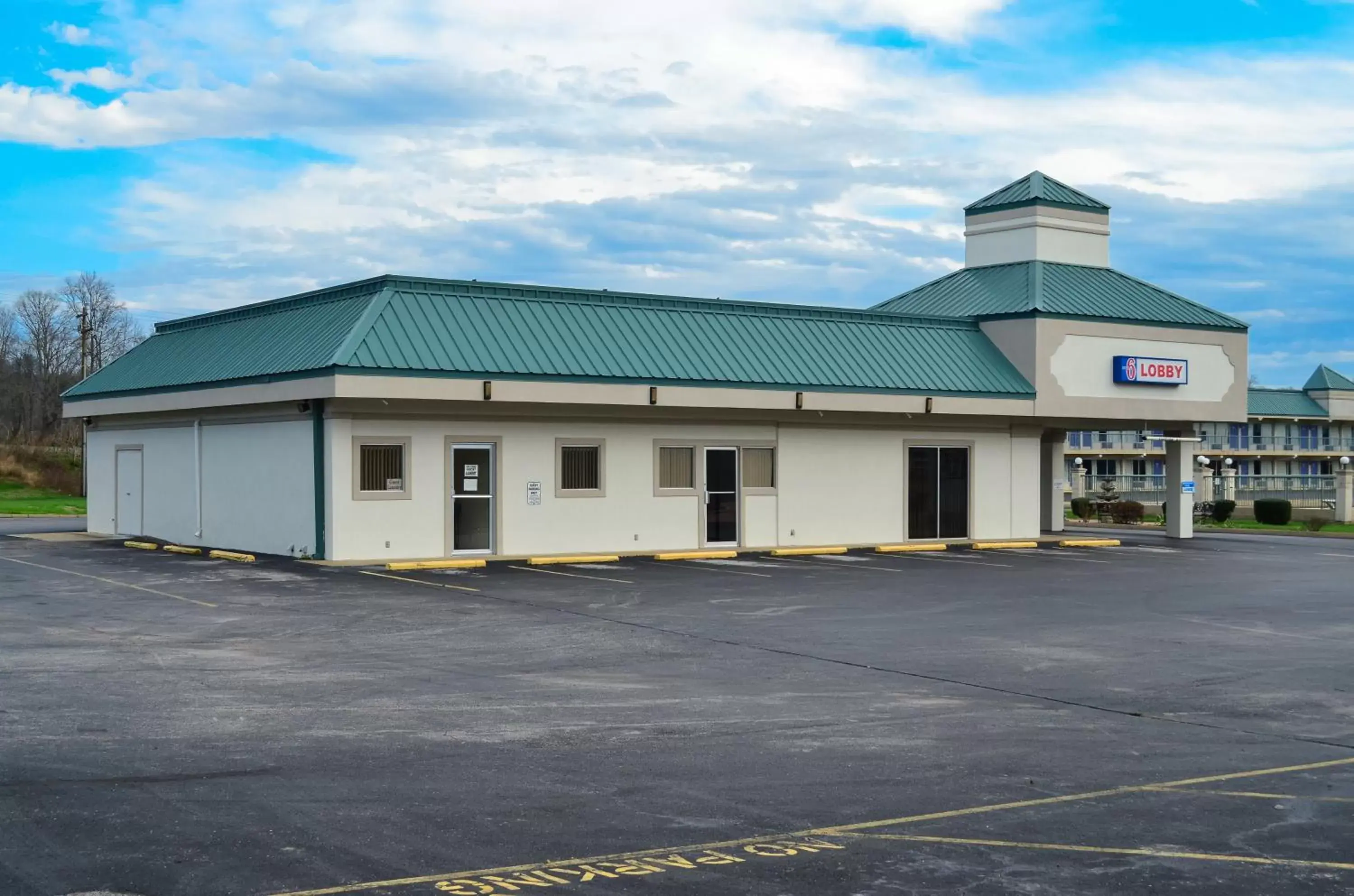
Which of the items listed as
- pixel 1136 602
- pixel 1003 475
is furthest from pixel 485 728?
pixel 1003 475

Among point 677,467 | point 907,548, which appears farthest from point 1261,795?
point 907,548

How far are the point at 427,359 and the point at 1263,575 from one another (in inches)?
639

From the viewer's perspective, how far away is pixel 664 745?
10.2m

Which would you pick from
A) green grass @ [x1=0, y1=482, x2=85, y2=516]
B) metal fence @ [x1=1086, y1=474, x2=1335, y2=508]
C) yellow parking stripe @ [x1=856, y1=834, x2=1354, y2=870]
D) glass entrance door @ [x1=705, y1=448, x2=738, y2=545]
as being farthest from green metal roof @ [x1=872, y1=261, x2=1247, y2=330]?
green grass @ [x1=0, y1=482, x2=85, y2=516]

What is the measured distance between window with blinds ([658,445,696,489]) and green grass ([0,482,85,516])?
1093 inches

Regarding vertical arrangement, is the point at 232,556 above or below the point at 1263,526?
above

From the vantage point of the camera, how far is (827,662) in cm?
1473

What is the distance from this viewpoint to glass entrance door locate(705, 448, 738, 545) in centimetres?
3020

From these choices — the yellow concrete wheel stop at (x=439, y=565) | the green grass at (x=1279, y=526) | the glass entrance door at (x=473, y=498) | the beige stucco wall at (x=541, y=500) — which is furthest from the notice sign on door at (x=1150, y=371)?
the yellow concrete wheel stop at (x=439, y=565)

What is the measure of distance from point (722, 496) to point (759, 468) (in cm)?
116

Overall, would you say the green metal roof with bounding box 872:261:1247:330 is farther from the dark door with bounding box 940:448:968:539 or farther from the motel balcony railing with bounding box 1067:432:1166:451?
the motel balcony railing with bounding box 1067:432:1166:451

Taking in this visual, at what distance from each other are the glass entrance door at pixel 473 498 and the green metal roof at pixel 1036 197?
56.5 feet

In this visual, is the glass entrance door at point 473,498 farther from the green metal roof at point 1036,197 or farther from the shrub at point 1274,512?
the shrub at point 1274,512

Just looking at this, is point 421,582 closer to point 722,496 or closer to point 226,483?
point 226,483
